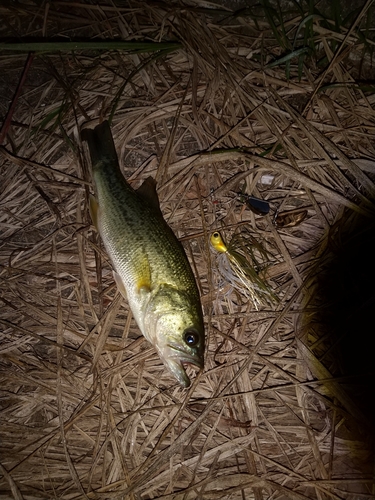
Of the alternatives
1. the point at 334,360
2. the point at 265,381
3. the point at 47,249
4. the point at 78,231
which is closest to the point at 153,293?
the point at 78,231

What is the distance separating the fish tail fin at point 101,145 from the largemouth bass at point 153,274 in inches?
5.5

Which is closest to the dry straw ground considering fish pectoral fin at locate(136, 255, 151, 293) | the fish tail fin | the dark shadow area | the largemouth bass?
the dark shadow area

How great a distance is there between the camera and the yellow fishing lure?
3199 mm

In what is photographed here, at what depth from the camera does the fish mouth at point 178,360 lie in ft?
8.50

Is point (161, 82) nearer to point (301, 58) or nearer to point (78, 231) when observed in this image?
point (301, 58)

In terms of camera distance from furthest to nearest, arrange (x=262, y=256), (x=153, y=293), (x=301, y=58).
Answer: (x=262, y=256)
(x=301, y=58)
(x=153, y=293)

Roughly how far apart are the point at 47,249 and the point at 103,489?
225cm

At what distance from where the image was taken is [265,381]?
344 cm

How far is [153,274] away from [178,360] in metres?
0.65

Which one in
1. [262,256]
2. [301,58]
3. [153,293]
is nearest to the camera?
[153,293]

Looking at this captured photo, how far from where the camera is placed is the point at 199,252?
3455 millimetres

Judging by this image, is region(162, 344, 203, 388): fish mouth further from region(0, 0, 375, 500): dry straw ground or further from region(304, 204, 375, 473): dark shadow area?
region(304, 204, 375, 473): dark shadow area

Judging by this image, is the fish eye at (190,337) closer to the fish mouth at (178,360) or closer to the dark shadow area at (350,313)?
the fish mouth at (178,360)

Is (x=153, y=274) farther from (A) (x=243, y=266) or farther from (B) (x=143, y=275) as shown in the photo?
(A) (x=243, y=266)
